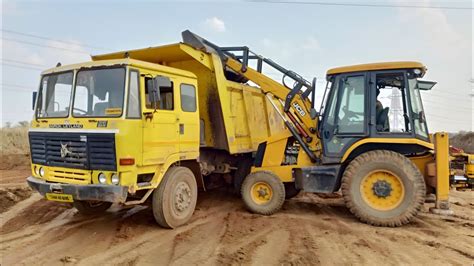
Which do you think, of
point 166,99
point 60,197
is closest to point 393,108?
point 166,99

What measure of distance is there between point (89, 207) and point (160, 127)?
2.34m

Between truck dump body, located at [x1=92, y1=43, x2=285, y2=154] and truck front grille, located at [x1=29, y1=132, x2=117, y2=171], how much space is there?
230cm

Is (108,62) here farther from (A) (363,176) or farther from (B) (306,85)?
(A) (363,176)

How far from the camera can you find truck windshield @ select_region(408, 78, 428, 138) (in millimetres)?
6371

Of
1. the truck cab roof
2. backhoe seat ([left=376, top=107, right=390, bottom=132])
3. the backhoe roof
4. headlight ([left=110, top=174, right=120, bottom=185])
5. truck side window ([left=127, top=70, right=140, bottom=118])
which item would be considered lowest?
headlight ([left=110, top=174, right=120, bottom=185])

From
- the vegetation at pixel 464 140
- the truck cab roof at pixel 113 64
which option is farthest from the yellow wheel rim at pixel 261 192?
the vegetation at pixel 464 140

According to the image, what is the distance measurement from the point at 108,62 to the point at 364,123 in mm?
4401

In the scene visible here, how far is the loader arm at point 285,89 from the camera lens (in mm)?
7246

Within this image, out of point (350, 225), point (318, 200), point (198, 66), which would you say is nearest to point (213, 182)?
point (318, 200)

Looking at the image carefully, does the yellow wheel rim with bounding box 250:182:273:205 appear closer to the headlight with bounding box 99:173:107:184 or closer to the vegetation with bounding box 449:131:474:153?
the headlight with bounding box 99:173:107:184

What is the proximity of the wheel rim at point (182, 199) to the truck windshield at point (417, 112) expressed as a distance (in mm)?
4099

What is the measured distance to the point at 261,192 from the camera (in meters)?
7.16

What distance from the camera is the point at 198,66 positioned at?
724 cm

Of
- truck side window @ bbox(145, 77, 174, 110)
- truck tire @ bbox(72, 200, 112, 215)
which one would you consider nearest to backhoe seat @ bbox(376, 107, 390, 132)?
truck side window @ bbox(145, 77, 174, 110)
